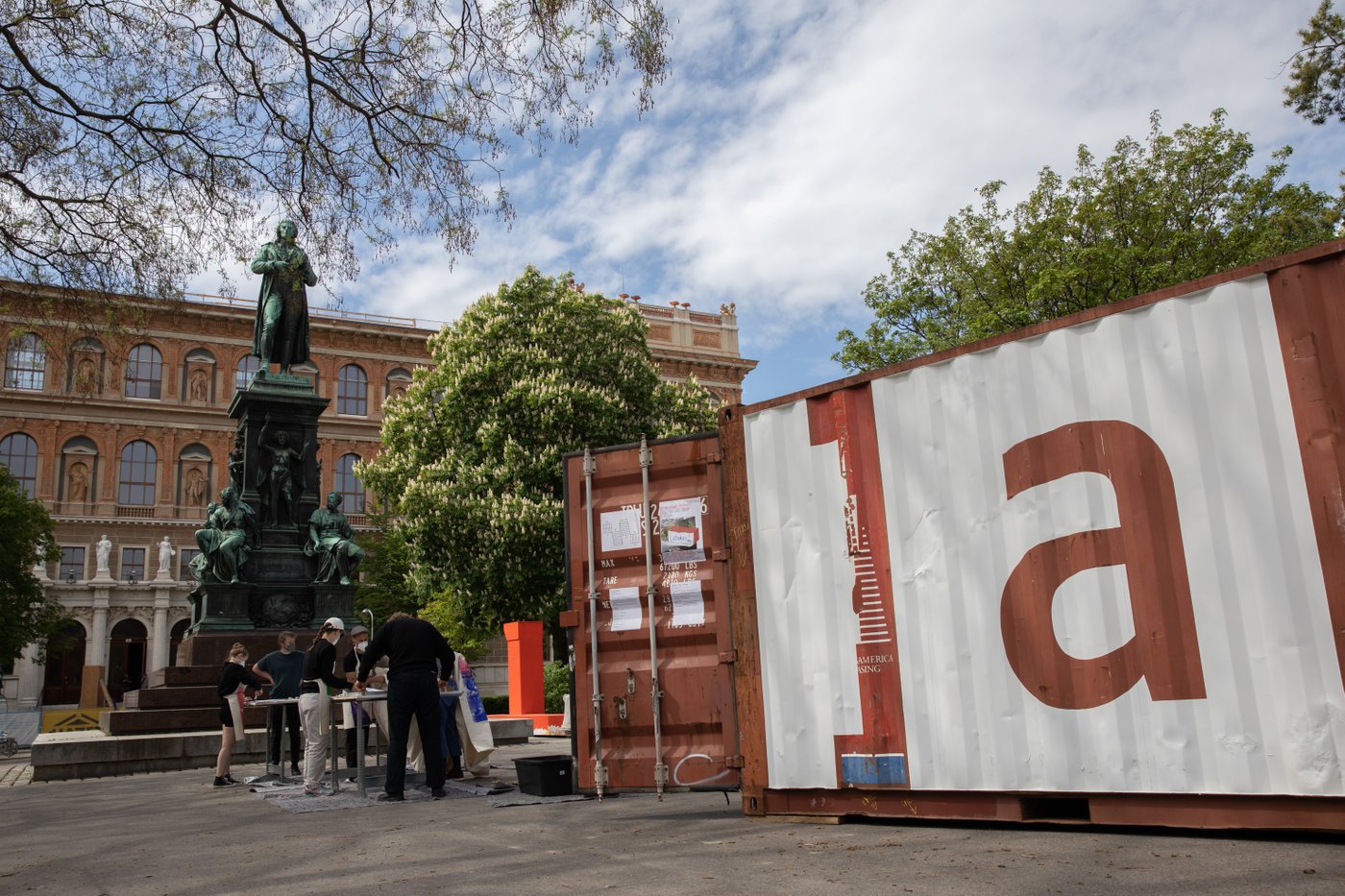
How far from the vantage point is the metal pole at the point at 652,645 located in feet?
24.7

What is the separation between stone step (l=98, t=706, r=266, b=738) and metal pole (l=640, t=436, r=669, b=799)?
30.1 feet

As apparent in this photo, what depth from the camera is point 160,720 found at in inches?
562

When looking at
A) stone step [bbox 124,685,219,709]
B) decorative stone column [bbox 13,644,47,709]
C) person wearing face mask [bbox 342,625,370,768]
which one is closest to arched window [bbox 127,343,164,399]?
decorative stone column [bbox 13,644,47,709]

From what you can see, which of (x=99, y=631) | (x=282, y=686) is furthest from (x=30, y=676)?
(x=282, y=686)

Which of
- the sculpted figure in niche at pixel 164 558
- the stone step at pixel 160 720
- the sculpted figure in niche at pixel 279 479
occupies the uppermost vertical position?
the sculpted figure in niche at pixel 164 558

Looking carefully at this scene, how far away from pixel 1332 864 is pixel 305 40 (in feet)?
33.9

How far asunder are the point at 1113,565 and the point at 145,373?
184ft

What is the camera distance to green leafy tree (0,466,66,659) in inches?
1390

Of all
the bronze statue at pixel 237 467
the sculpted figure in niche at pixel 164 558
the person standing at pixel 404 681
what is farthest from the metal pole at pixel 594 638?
the sculpted figure in niche at pixel 164 558

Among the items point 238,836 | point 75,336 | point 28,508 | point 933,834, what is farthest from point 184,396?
point 933,834

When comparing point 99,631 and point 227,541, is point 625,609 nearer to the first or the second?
point 227,541

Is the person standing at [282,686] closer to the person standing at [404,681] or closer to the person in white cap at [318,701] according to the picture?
the person in white cap at [318,701]

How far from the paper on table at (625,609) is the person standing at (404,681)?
1.99 m

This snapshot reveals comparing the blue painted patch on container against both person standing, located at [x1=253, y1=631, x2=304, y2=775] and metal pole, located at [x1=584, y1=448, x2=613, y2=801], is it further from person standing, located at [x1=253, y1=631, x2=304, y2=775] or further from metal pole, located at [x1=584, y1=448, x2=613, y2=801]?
person standing, located at [x1=253, y1=631, x2=304, y2=775]
